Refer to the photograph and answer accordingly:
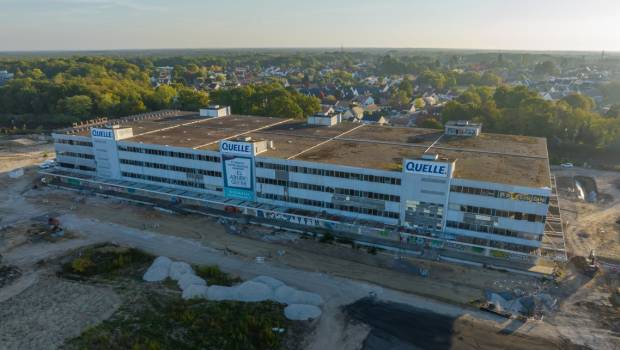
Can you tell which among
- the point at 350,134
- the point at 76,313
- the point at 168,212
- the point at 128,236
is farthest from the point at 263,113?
the point at 76,313

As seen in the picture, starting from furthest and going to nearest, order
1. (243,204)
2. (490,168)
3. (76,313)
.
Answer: (243,204) < (490,168) < (76,313)

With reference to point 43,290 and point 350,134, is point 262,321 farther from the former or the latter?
point 350,134

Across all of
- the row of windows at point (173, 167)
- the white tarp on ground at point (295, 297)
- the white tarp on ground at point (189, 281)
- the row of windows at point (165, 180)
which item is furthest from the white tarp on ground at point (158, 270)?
the row of windows at point (165, 180)

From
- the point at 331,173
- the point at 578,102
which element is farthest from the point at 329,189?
the point at 578,102

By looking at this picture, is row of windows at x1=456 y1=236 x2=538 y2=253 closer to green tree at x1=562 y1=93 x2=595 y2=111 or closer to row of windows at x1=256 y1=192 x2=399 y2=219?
row of windows at x1=256 y1=192 x2=399 y2=219

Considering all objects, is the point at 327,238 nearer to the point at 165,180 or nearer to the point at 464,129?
the point at 165,180

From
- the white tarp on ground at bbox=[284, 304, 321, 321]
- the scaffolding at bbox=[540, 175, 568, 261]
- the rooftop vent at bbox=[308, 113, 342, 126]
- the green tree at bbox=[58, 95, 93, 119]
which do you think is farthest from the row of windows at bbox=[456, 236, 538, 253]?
the green tree at bbox=[58, 95, 93, 119]
